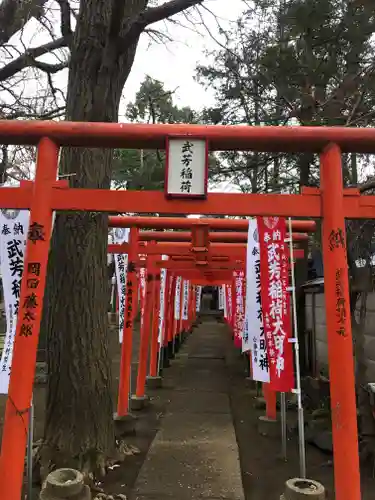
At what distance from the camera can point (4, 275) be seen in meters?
4.24

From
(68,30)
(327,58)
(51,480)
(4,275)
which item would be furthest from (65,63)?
(51,480)

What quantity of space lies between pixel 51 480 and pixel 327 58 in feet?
20.1

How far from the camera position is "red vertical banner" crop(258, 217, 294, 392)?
4.93m

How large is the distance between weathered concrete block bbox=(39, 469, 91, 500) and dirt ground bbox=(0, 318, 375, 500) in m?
0.75

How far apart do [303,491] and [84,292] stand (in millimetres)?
2915

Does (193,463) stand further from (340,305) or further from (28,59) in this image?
(28,59)

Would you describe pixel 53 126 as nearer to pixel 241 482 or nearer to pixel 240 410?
pixel 241 482

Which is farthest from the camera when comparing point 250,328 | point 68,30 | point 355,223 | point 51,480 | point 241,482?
point 355,223

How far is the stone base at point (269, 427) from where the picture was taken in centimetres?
704

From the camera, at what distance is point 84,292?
532 centimetres

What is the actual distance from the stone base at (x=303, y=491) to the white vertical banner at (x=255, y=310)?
115 centimetres

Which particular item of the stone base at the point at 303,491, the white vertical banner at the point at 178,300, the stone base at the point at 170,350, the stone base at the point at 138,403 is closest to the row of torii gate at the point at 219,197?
the stone base at the point at 303,491

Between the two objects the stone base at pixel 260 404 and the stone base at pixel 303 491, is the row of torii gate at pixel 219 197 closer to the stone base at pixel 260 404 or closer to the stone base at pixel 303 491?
the stone base at pixel 303 491

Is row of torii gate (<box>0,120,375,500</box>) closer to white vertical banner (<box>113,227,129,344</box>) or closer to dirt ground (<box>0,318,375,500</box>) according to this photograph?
dirt ground (<box>0,318,375,500</box>)
